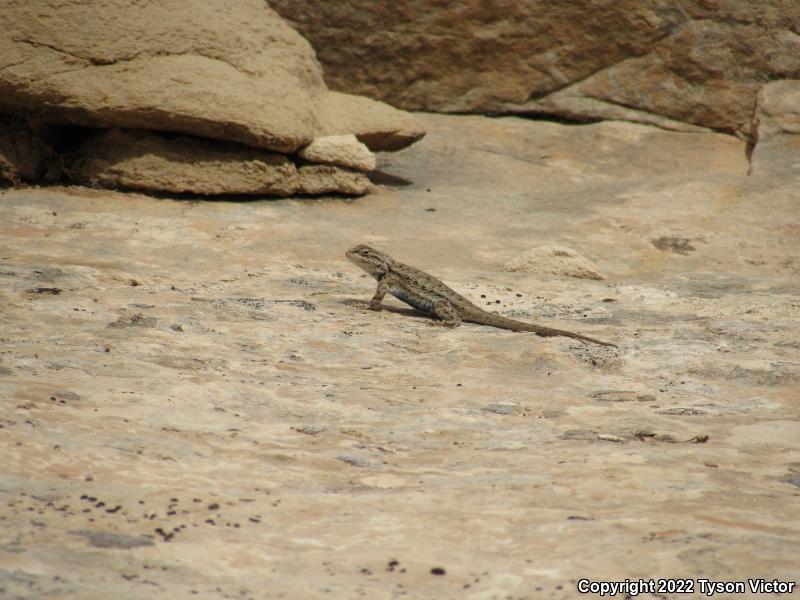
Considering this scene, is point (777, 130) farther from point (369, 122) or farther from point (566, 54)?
point (369, 122)

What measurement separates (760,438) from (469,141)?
8.89 m

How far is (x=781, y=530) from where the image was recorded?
12.6 ft

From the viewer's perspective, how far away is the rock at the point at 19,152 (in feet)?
34.8

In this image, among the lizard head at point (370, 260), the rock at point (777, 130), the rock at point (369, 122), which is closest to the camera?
the lizard head at point (370, 260)

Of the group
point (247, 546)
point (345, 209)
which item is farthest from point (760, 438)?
point (345, 209)

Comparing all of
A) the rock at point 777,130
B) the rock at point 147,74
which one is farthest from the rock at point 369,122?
the rock at point 777,130

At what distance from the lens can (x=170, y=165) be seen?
35.0 ft

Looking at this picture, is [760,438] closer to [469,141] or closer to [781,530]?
[781,530]

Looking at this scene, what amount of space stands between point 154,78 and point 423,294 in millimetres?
4212

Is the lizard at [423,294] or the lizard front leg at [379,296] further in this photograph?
the lizard front leg at [379,296]

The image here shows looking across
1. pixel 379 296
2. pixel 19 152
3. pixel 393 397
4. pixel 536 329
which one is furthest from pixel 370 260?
pixel 19 152

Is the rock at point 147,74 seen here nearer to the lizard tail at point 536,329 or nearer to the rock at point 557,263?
the rock at point 557,263

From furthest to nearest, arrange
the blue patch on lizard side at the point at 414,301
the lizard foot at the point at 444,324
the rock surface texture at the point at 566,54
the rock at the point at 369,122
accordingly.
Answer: the rock surface texture at the point at 566,54 < the rock at the point at 369,122 < the blue patch on lizard side at the point at 414,301 < the lizard foot at the point at 444,324

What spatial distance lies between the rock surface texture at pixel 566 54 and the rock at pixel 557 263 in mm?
5486
